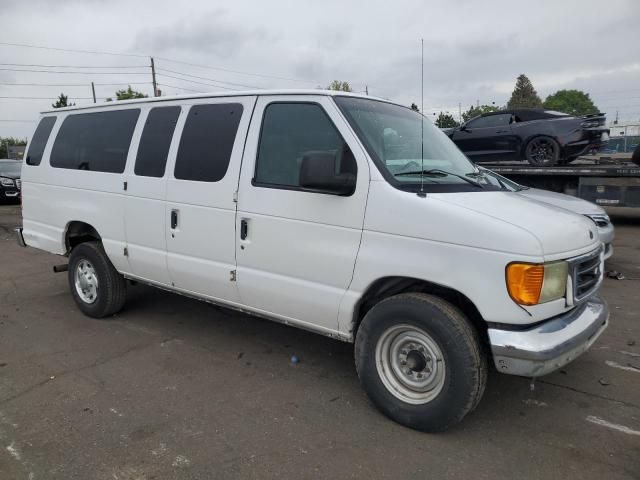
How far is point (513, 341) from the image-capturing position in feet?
9.39

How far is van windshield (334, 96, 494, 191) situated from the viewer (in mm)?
3414

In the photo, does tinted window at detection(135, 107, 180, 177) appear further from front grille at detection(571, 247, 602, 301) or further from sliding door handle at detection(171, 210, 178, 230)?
front grille at detection(571, 247, 602, 301)

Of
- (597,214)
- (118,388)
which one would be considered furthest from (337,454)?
(597,214)

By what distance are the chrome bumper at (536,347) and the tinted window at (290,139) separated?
1.59 metres

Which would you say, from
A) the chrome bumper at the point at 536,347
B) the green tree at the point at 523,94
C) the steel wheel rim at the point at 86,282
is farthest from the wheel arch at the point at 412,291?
the green tree at the point at 523,94

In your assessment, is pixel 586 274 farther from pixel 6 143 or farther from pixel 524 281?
pixel 6 143

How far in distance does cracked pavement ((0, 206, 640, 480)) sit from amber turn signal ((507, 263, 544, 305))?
974 mm

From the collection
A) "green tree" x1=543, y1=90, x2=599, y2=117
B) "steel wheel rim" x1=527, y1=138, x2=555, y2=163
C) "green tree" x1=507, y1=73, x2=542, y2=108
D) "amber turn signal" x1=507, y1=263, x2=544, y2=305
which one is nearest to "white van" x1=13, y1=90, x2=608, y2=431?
"amber turn signal" x1=507, y1=263, x2=544, y2=305

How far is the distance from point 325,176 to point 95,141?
3.09m

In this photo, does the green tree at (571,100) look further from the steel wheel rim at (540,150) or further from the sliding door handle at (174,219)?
the sliding door handle at (174,219)

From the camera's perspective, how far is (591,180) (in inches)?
421

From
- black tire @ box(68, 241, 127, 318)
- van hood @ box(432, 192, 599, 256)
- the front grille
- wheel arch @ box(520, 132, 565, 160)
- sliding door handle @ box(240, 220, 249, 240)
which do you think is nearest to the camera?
A: van hood @ box(432, 192, 599, 256)

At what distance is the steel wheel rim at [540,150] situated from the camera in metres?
11.1

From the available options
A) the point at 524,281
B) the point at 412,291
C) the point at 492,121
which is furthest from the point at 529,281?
the point at 492,121
